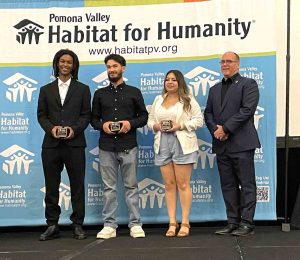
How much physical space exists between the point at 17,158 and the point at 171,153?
162 centimetres

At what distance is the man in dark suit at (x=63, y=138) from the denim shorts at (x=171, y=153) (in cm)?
71

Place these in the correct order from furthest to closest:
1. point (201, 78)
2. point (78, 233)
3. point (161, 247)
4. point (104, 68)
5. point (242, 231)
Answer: point (104, 68)
point (201, 78)
point (78, 233)
point (242, 231)
point (161, 247)

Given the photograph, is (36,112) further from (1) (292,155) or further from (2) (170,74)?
(1) (292,155)

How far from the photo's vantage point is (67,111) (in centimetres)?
418

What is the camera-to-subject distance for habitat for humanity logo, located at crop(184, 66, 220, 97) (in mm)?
4602

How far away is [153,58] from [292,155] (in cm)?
173

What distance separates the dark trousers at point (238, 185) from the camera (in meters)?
4.13

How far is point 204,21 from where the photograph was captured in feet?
15.1

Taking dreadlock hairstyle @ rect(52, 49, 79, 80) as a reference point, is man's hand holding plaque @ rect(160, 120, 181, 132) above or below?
below

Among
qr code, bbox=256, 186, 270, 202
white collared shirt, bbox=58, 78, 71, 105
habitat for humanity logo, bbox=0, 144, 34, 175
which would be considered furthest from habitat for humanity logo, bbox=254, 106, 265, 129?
habitat for humanity logo, bbox=0, 144, 34, 175

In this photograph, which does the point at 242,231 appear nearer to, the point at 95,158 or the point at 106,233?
the point at 106,233

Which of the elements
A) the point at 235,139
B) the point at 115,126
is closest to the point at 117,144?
the point at 115,126

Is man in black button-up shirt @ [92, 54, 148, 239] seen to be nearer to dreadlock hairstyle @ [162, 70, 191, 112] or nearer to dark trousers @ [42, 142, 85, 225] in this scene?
dark trousers @ [42, 142, 85, 225]

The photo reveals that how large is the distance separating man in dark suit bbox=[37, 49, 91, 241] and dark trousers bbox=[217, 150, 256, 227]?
4.30 feet
